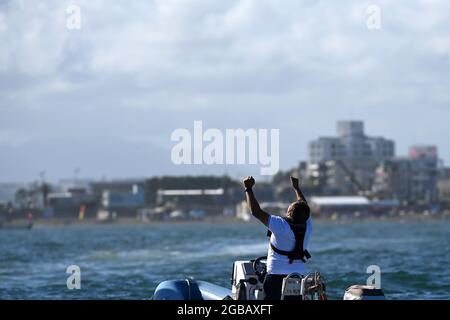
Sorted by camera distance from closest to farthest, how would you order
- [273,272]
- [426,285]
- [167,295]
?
[273,272]
[167,295]
[426,285]

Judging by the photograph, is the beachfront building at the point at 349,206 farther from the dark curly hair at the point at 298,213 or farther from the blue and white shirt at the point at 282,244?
the dark curly hair at the point at 298,213

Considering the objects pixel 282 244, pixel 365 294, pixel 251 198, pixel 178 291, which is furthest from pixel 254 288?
pixel 178 291

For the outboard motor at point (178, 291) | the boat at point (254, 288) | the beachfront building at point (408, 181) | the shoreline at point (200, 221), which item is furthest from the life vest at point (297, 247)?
the beachfront building at point (408, 181)

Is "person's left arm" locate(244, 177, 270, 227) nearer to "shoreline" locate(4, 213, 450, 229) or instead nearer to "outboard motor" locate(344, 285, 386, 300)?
"outboard motor" locate(344, 285, 386, 300)

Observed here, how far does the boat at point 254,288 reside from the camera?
14.0 m

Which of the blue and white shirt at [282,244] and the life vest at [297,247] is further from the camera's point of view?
the life vest at [297,247]

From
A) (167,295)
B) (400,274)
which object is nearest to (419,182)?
(400,274)

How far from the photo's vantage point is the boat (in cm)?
1395
